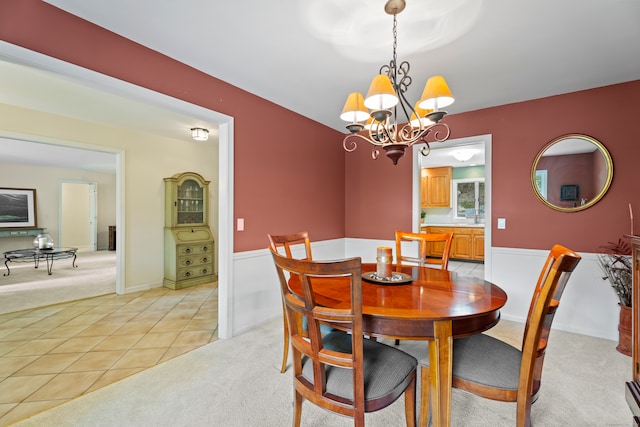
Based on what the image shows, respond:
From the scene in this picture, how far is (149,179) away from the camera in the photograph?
446 cm

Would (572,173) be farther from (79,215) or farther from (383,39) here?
(79,215)

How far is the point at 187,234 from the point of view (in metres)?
4.64

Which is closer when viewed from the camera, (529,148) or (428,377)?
(428,377)

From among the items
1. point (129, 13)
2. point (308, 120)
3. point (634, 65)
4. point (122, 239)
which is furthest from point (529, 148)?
point (122, 239)

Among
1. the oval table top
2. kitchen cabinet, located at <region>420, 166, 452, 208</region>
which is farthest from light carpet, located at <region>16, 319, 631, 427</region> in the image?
kitchen cabinet, located at <region>420, 166, 452, 208</region>

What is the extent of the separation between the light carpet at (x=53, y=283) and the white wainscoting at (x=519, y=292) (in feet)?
8.94

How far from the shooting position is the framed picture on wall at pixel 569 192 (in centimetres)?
294

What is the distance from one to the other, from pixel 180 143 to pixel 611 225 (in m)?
5.93

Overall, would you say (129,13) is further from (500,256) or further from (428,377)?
(500,256)

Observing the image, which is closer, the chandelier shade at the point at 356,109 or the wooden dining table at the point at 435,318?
the wooden dining table at the point at 435,318

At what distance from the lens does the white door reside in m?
8.34

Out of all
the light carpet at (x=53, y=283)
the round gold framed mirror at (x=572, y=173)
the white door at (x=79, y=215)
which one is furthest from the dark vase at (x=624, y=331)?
the white door at (x=79, y=215)

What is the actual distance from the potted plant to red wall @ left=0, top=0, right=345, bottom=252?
3025 mm

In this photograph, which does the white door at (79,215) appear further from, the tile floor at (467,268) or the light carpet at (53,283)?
the tile floor at (467,268)
